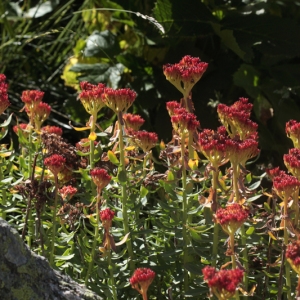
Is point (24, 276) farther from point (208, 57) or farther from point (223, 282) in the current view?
point (208, 57)

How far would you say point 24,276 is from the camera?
98 centimetres

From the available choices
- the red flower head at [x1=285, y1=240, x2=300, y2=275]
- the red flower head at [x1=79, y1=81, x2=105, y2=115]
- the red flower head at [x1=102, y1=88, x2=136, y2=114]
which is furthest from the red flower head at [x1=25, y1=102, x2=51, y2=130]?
the red flower head at [x1=285, y1=240, x2=300, y2=275]

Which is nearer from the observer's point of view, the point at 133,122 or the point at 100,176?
the point at 100,176

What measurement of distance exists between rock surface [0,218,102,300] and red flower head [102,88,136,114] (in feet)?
1.13

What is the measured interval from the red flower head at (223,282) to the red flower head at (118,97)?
0.45 m

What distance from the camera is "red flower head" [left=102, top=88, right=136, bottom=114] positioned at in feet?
4.01

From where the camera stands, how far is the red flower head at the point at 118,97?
4.01 feet

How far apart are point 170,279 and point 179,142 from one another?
28cm

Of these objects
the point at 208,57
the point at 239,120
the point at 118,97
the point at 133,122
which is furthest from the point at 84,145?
the point at 208,57

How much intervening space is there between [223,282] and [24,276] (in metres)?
0.31

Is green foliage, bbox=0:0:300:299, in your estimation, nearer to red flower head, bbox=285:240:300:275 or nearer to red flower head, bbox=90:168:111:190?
red flower head, bbox=90:168:111:190

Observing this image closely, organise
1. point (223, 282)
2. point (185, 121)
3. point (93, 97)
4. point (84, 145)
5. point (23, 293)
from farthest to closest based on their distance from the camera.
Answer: point (84, 145), point (93, 97), point (185, 121), point (23, 293), point (223, 282)

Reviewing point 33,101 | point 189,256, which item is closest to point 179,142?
point 189,256

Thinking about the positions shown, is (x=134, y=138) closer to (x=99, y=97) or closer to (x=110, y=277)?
(x=99, y=97)
